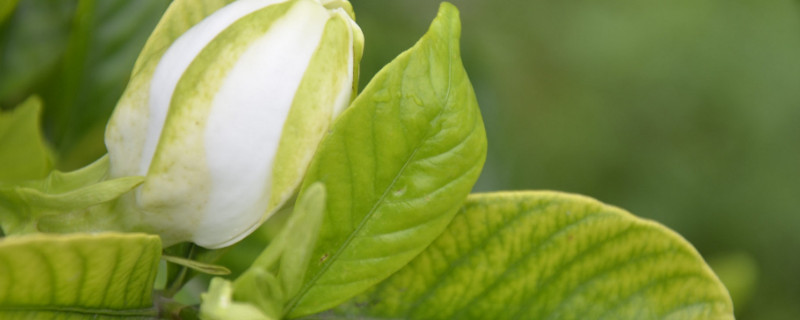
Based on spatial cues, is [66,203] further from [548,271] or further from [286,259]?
[548,271]

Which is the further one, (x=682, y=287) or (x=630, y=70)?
(x=630, y=70)

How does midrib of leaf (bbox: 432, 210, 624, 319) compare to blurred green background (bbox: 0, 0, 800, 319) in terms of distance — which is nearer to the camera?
midrib of leaf (bbox: 432, 210, 624, 319)

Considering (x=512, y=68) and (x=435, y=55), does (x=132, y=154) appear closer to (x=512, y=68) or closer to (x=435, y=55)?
(x=435, y=55)

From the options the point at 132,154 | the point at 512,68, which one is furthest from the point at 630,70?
the point at 132,154

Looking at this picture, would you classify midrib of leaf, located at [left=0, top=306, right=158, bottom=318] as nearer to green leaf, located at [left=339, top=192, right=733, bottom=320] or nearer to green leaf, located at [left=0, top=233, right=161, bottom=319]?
green leaf, located at [left=0, top=233, right=161, bottom=319]

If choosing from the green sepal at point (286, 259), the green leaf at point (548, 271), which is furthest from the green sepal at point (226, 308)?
the green leaf at point (548, 271)

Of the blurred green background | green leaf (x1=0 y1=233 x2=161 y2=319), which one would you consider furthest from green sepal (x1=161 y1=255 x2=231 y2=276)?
the blurred green background
